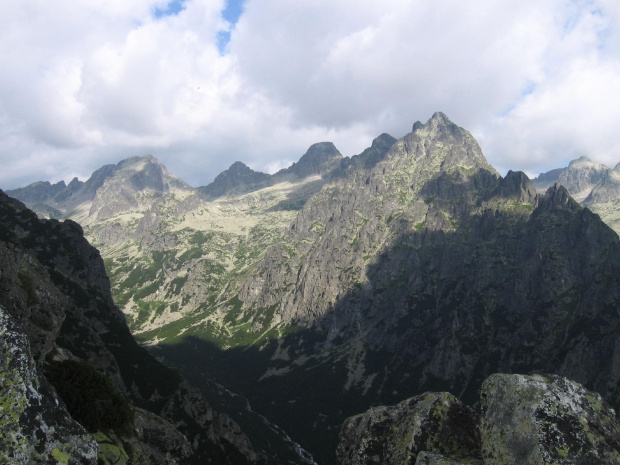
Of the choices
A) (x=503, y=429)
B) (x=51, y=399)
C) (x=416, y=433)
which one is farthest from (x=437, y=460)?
(x=51, y=399)

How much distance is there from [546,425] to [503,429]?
5.23 feet

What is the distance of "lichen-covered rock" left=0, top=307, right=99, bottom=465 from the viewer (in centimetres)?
1362

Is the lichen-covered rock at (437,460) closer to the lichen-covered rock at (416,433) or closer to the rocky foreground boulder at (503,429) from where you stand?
the rocky foreground boulder at (503,429)

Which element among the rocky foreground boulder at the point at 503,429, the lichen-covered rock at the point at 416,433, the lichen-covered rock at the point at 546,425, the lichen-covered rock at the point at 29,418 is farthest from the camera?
the lichen-covered rock at the point at 416,433

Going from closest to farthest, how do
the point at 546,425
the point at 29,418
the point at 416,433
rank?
1. the point at 29,418
2. the point at 546,425
3. the point at 416,433

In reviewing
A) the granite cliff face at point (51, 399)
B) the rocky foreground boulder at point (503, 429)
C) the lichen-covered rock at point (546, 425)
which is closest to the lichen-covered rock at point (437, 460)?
the rocky foreground boulder at point (503, 429)

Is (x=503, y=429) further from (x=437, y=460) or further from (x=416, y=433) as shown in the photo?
(x=416, y=433)

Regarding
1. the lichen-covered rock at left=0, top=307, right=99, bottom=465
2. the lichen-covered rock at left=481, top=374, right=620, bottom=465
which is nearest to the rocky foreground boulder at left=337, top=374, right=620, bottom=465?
the lichen-covered rock at left=481, top=374, right=620, bottom=465

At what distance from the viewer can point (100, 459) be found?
790 inches

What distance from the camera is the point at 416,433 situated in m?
17.8

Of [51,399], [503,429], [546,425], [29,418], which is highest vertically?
[51,399]

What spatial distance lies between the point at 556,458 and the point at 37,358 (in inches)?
1153

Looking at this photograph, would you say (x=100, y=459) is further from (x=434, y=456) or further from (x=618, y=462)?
(x=618, y=462)

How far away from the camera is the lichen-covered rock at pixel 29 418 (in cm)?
1362
